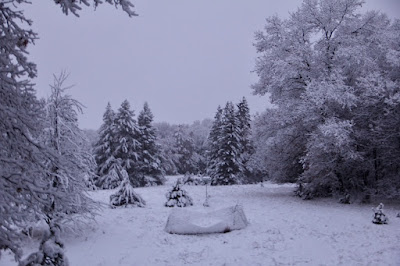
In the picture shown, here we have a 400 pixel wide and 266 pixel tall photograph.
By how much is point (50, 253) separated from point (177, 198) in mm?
10716

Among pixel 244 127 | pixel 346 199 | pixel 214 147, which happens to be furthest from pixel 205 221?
pixel 244 127

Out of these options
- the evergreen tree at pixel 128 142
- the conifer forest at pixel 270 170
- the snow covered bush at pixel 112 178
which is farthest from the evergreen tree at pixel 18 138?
the evergreen tree at pixel 128 142

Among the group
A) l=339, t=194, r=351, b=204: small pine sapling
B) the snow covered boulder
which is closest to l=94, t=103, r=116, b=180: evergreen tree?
Result: the snow covered boulder

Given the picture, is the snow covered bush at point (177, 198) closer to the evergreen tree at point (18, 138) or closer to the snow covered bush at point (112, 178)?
the evergreen tree at point (18, 138)

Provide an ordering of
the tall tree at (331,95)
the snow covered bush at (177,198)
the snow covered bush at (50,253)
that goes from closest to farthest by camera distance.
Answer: the snow covered bush at (50,253) → the tall tree at (331,95) → the snow covered bush at (177,198)

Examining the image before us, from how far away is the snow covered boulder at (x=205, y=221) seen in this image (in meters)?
11.4

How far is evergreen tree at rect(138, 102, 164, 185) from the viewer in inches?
1441

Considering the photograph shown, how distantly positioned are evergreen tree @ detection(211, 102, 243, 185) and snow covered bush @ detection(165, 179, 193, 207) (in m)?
19.8

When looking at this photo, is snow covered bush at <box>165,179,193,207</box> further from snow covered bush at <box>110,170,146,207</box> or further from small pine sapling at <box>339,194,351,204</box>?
small pine sapling at <box>339,194,351,204</box>

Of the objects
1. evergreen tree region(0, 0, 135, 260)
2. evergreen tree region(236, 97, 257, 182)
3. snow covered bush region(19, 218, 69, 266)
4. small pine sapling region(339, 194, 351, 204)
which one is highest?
evergreen tree region(236, 97, 257, 182)

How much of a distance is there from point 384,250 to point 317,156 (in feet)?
23.4

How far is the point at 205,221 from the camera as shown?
11.7 meters

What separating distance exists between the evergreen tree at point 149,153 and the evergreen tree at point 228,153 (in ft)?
21.8

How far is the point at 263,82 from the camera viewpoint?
19.7m
